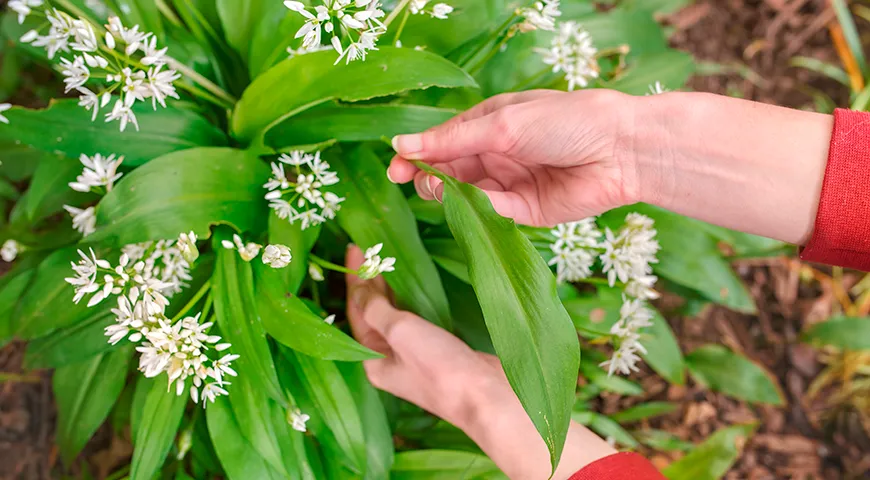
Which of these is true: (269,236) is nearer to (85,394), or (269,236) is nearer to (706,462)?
(85,394)

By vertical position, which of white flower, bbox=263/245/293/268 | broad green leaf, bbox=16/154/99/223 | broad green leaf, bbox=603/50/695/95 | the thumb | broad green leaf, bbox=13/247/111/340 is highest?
the thumb

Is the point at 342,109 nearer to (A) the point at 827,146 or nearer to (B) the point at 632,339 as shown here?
(B) the point at 632,339

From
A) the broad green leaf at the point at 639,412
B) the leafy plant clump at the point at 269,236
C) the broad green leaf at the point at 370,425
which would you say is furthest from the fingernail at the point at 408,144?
the broad green leaf at the point at 639,412

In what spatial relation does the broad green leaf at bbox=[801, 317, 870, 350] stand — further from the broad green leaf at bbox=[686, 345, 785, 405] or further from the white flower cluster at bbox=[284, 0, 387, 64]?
the white flower cluster at bbox=[284, 0, 387, 64]

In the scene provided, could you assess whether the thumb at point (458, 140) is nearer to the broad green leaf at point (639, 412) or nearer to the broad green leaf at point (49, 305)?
the broad green leaf at point (49, 305)

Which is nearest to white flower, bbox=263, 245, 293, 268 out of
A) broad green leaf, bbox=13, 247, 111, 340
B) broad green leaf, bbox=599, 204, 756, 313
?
broad green leaf, bbox=13, 247, 111, 340

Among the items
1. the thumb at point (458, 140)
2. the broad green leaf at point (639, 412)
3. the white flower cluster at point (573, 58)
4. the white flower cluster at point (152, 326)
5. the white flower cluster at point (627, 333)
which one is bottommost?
the broad green leaf at point (639, 412)
